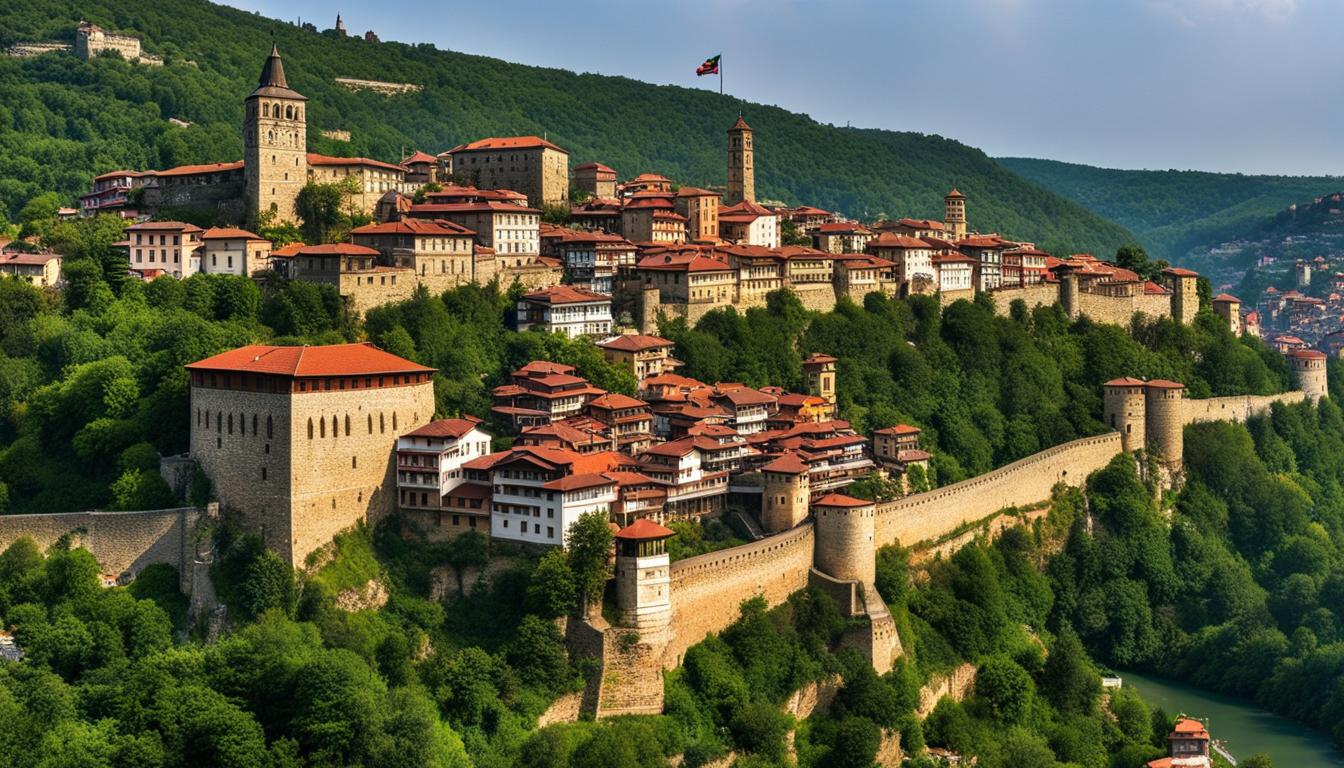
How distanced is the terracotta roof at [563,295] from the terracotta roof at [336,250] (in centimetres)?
561

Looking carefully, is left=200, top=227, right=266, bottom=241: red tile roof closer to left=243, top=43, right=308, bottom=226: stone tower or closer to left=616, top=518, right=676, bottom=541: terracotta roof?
left=243, top=43, right=308, bottom=226: stone tower

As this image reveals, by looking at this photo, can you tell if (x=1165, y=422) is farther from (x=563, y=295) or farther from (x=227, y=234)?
(x=227, y=234)

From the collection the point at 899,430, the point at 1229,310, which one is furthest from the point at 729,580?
the point at 1229,310

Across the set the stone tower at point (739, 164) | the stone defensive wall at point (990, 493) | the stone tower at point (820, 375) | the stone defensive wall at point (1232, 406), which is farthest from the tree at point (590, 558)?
the stone tower at point (739, 164)

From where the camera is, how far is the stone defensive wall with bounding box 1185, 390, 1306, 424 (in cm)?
6738

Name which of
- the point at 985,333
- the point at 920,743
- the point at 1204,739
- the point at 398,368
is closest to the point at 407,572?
the point at 398,368

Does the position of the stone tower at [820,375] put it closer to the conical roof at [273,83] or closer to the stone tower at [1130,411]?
the stone tower at [1130,411]

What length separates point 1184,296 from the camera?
258 ft

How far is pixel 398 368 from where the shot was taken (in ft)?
141

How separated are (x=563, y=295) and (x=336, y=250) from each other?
310 inches

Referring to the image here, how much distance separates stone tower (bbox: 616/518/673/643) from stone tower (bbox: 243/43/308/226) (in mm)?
22392

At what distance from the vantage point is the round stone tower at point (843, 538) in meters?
46.7

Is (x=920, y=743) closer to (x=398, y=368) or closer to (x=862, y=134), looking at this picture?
(x=398, y=368)

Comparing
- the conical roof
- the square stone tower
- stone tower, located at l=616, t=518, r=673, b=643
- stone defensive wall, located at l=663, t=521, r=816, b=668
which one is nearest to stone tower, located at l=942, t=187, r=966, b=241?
the conical roof
